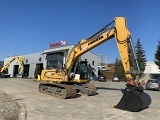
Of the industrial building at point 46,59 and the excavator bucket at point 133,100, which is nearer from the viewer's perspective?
the excavator bucket at point 133,100

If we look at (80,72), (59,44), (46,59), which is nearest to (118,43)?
(80,72)

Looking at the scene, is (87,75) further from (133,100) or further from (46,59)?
(46,59)

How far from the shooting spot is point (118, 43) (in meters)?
14.9

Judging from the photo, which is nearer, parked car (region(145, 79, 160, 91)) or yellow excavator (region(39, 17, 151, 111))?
yellow excavator (region(39, 17, 151, 111))

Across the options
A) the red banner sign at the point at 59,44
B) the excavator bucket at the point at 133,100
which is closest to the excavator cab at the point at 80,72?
the excavator bucket at the point at 133,100

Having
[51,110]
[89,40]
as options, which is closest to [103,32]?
[89,40]

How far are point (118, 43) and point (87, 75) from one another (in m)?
5.31

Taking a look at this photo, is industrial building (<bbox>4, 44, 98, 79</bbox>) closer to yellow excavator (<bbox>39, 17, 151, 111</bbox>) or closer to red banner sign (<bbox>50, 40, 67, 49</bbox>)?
red banner sign (<bbox>50, 40, 67, 49</bbox>)

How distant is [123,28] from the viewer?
14883mm

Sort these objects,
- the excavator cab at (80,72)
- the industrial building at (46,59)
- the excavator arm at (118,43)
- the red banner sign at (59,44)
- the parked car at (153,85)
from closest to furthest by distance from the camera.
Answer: the excavator arm at (118,43) < the excavator cab at (80,72) < the parked car at (153,85) < the industrial building at (46,59) < the red banner sign at (59,44)

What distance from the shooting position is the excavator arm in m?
13.8

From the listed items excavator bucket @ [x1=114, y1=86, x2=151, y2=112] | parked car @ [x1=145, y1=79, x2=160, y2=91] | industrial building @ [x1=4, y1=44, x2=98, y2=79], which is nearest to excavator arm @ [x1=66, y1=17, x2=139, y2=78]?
excavator bucket @ [x1=114, y1=86, x2=151, y2=112]

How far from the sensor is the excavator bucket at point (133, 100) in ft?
38.1

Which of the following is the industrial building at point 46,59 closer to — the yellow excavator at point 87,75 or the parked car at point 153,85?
the parked car at point 153,85
